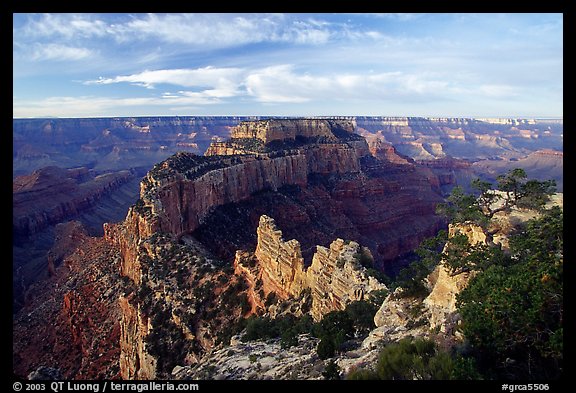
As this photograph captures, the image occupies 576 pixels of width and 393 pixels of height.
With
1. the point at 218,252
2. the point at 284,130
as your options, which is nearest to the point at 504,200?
the point at 218,252

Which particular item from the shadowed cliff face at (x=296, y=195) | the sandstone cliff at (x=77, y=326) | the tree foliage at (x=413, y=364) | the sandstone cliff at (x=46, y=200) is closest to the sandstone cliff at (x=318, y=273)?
the tree foliage at (x=413, y=364)

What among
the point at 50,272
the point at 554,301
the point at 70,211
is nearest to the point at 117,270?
the point at 50,272

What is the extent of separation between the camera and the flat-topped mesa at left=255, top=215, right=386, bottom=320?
2236cm

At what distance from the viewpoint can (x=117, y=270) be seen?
4231 cm

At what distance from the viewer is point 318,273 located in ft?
81.5

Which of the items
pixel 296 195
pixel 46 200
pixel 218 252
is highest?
pixel 296 195

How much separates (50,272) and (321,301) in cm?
5285

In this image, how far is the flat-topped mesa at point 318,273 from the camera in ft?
73.4

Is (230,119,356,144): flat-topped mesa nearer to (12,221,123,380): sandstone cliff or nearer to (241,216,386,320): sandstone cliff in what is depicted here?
(12,221,123,380): sandstone cliff

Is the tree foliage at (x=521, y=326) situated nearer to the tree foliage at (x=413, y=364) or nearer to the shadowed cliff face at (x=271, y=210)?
the tree foliage at (x=413, y=364)

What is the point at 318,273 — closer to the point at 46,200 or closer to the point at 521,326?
the point at 521,326

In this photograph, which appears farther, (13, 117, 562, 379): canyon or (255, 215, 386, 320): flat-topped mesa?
(13, 117, 562, 379): canyon

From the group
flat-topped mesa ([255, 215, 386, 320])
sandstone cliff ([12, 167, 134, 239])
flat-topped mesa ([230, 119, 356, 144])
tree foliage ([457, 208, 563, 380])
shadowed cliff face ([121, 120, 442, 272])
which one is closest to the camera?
tree foliage ([457, 208, 563, 380])

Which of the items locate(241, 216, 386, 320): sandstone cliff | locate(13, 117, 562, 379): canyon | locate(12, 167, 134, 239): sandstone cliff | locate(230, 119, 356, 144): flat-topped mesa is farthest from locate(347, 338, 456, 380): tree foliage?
locate(12, 167, 134, 239): sandstone cliff
